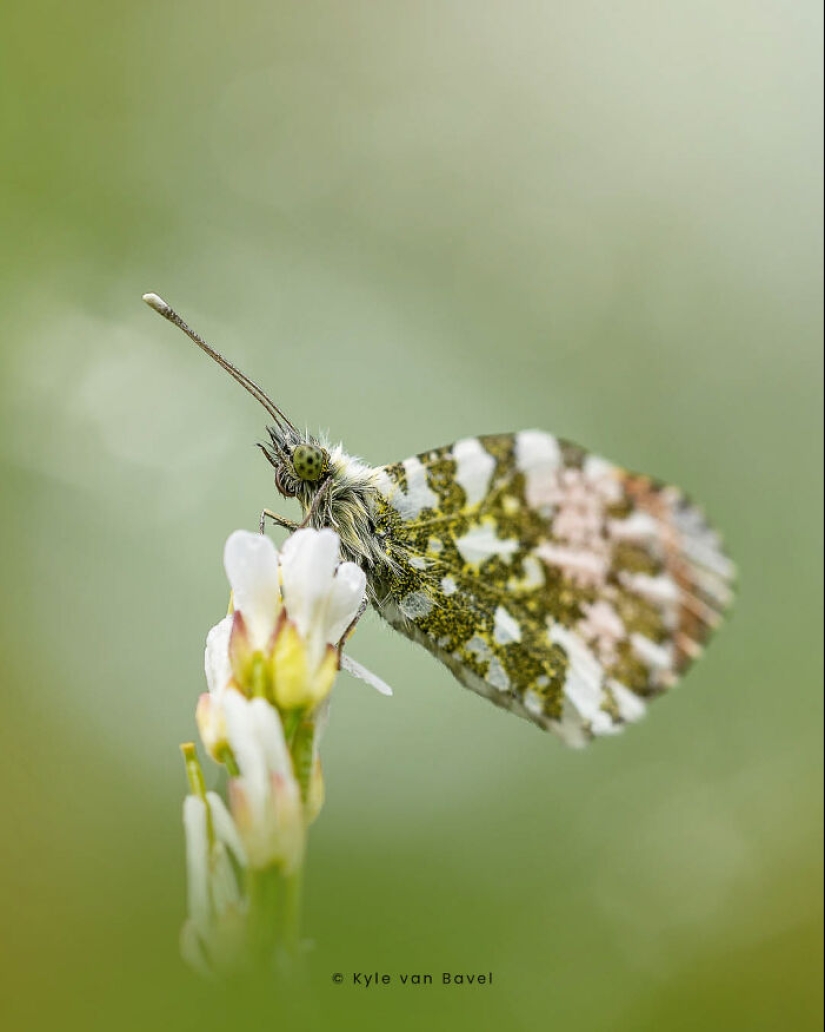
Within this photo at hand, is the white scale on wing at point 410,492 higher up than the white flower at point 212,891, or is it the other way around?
the white scale on wing at point 410,492

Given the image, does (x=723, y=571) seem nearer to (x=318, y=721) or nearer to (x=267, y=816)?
(x=318, y=721)

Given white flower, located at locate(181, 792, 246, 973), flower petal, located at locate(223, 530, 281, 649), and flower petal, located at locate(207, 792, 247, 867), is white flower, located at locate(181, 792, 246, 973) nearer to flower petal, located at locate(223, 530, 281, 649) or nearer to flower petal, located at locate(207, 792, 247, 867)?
flower petal, located at locate(207, 792, 247, 867)

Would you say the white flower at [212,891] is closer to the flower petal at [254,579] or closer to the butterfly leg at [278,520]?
the flower petal at [254,579]

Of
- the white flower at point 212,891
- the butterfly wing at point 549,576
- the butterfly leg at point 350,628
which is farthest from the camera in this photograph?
the butterfly wing at point 549,576

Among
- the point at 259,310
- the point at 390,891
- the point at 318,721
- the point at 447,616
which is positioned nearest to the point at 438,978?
the point at 390,891

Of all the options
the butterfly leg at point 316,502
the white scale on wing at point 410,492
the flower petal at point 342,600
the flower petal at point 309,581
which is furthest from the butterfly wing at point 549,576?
the flower petal at point 309,581

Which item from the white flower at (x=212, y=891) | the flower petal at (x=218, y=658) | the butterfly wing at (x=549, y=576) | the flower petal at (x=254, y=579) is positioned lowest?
the white flower at (x=212, y=891)

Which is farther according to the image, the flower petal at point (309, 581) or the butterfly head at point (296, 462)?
the butterfly head at point (296, 462)

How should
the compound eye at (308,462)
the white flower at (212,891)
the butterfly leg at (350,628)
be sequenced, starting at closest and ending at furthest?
the white flower at (212,891) → the butterfly leg at (350,628) → the compound eye at (308,462)
